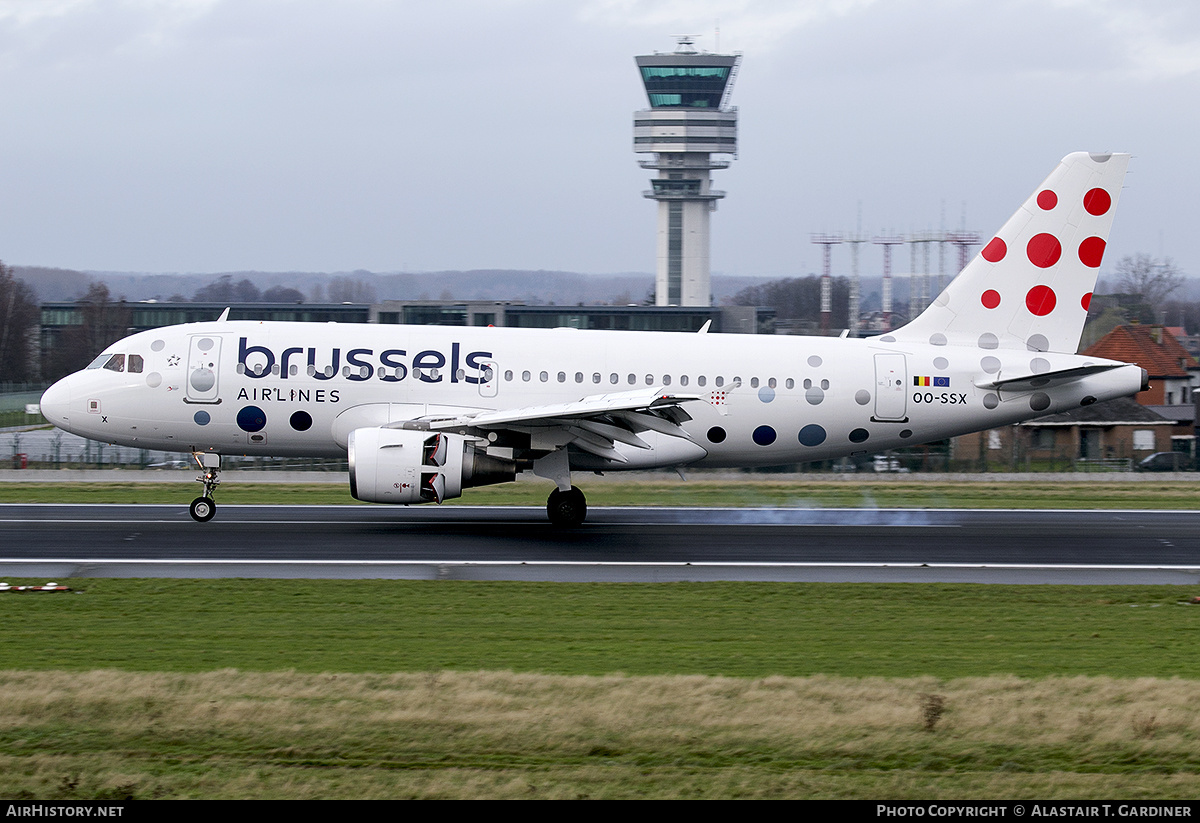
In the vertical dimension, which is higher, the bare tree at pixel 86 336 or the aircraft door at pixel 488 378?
the bare tree at pixel 86 336

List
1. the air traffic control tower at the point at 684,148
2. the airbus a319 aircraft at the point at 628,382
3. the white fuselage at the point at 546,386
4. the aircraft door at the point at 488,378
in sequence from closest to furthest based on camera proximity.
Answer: the airbus a319 aircraft at the point at 628,382 → the white fuselage at the point at 546,386 → the aircraft door at the point at 488,378 → the air traffic control tower at the point at 684,148

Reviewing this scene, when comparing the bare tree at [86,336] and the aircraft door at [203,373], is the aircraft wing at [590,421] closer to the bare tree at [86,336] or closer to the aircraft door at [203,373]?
the aircraft door at [203,373]

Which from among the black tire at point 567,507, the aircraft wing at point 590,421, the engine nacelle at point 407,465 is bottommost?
the black tire at point 567,507

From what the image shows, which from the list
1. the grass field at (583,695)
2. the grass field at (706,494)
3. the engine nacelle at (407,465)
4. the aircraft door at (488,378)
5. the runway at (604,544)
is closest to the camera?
the grass field at (583,695)

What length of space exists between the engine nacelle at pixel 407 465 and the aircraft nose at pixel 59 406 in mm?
6692

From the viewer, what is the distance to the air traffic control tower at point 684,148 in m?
137

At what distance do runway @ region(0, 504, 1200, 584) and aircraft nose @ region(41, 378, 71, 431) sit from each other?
2.20 metres

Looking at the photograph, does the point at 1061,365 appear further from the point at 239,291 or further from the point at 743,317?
the point at 239,291

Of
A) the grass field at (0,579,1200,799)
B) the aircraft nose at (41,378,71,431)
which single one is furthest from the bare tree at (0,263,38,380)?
the grass field at (0,579,1200,799)

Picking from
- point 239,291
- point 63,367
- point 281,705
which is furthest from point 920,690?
point 239,291

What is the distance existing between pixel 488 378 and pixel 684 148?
11818cm

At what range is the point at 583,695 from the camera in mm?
11633

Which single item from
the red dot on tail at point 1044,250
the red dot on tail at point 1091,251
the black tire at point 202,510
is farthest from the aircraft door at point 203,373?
the red dot on tail at point 1091,251

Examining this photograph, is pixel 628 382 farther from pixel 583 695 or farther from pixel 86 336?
pixel 86 336
